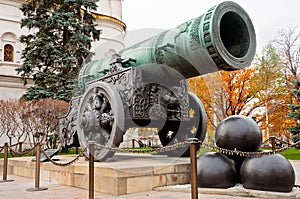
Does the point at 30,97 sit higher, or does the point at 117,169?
the point at 30,97

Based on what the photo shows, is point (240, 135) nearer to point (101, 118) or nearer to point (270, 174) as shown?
point (270, 174)

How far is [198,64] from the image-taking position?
15.8ft

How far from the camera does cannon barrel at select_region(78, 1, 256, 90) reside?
14.2 feet

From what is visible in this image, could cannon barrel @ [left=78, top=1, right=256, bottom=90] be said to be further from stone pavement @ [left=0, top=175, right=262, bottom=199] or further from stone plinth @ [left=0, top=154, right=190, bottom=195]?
stone pavement @ [left=0, top=175, right=262, bottom=199]

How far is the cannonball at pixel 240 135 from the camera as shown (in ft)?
15.9

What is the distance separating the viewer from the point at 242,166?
4730 millimetres

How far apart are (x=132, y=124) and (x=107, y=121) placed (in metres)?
0.43

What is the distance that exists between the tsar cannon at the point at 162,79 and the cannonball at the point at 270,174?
127 cm

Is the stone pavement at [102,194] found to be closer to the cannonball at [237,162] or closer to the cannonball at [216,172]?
the cannonball at [216,172]

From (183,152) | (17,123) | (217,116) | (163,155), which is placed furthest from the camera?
(217,116)

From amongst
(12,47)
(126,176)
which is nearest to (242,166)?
(126,176)

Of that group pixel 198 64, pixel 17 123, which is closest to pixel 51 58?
pixel 17 123

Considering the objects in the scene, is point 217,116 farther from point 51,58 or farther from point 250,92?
point 51,58

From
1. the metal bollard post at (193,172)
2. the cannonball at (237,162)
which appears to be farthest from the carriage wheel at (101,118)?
the metal bollard post at (193,172)
